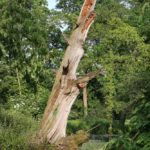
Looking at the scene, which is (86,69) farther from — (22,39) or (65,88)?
(65,88)

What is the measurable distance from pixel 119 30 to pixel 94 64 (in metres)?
4.61

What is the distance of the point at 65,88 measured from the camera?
1269cm

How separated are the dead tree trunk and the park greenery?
0.46 m

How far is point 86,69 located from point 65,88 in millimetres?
40257

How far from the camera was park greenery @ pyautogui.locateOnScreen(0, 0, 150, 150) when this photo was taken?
3.30 meters

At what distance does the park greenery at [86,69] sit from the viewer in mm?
3303

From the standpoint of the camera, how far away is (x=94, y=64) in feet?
174

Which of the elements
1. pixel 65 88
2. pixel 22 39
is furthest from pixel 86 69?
pixel 65 88

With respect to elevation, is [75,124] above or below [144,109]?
below

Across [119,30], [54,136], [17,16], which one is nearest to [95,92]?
[119,30]

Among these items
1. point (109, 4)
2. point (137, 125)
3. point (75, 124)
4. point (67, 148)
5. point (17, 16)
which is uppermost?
point (109, 4)

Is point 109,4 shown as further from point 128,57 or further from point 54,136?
point 54,136

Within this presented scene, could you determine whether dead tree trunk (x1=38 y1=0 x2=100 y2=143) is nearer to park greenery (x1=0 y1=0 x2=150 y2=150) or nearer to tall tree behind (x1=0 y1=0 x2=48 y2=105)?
park greenery (x1=0 y1=0 x2=150 y2=150)

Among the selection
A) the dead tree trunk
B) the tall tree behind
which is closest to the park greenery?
the tall tree behind
